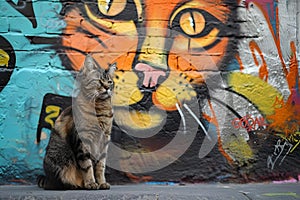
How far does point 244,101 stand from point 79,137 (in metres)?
1.84

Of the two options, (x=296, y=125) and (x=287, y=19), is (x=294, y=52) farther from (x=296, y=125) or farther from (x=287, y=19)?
(x=296, y=125)

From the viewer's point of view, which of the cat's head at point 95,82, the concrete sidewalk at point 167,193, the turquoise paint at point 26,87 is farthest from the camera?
the turquoise paint at point 26,87

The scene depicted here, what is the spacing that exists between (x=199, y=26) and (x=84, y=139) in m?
1.79

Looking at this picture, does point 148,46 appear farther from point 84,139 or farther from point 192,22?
point 84,139

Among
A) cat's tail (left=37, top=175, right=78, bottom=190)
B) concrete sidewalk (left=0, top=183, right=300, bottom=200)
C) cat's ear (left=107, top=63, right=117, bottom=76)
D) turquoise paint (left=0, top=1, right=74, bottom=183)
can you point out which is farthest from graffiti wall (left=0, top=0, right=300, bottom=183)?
cat's tail (left=37, top=175, right=78, bottom=190)

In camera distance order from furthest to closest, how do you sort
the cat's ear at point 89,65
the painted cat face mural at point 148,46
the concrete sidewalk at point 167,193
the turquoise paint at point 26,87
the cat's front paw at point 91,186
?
the painted cat face mural at point 148,46
the turquoise paint at point 26,87
the cat's ear at point 89,65
the cat's front paw at point 91,186
the concrete sidewalk at point 167,193

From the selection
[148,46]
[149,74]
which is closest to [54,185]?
[149,74]

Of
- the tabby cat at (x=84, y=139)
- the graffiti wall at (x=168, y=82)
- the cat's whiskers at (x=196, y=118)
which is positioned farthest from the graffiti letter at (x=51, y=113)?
the cat's whiskers at (x=196, y=118)

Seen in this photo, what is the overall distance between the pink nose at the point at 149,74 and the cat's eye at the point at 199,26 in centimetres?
49

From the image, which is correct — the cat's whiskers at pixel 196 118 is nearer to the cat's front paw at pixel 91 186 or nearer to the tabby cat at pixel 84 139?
the tabby cat at pixel 84 139

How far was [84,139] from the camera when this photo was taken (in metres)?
4.53

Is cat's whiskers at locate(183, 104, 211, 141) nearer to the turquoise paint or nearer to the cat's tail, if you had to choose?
the turquoise paint

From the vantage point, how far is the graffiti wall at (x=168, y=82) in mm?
5168

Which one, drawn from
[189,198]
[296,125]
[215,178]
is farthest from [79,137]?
[296,125]
